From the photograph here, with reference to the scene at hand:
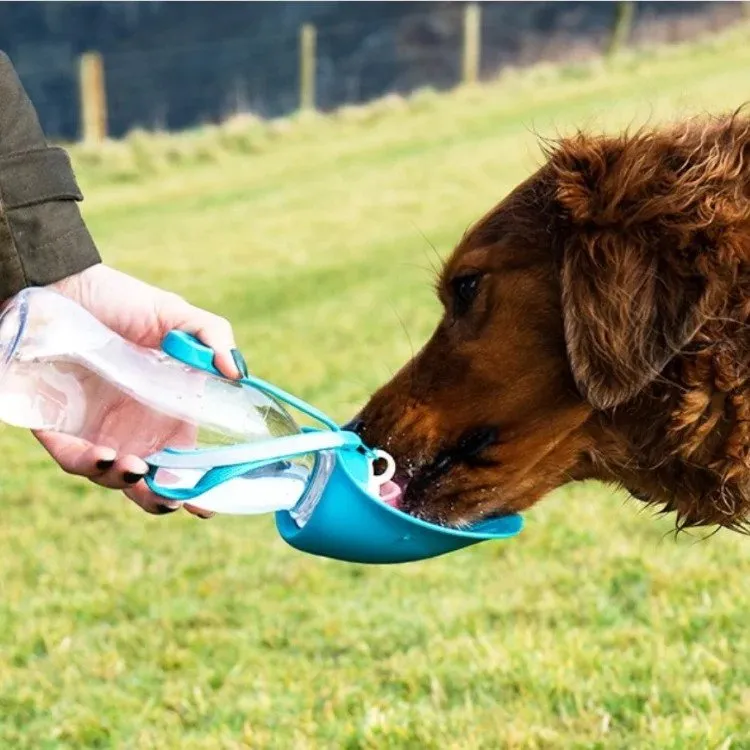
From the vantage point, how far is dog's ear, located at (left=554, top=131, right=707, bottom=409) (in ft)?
9.33

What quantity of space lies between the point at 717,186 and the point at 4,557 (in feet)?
11.9

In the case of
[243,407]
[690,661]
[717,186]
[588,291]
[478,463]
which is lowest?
[690,661]

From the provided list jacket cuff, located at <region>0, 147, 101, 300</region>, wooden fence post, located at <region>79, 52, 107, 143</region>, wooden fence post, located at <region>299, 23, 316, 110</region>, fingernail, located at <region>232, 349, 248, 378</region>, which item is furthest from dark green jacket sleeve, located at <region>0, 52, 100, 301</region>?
wooden fence post, located at <region>299, 23, 316, 110</region>

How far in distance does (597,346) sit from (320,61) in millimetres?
22403

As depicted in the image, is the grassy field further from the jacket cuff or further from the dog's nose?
the jacket cuff

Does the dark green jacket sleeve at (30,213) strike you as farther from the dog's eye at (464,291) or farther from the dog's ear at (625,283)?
the dog's ear at (625,283)

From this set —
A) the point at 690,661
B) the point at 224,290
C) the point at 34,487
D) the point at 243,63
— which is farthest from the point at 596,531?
the point at 243,63

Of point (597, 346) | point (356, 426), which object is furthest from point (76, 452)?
point (597, 346)

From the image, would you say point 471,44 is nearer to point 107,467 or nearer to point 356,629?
point 356,629

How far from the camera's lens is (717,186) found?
113 inches

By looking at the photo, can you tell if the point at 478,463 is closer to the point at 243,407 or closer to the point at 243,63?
the point at 243,407

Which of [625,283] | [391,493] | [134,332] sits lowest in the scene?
[391,493]

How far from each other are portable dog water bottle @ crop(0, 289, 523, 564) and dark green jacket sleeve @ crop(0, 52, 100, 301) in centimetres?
9

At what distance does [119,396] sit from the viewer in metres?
2.97
